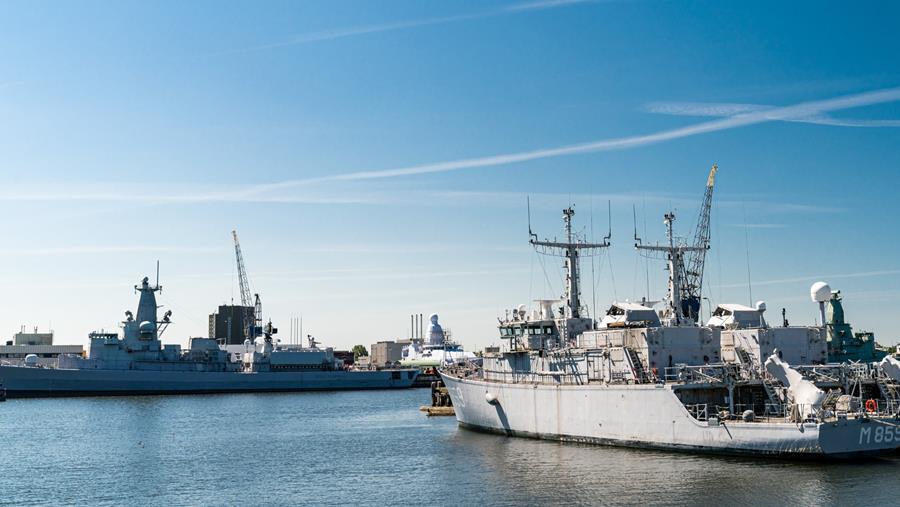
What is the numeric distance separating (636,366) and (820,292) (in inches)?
466

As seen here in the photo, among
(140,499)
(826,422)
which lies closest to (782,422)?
(826,422)

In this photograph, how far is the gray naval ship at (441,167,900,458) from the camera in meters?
33.0

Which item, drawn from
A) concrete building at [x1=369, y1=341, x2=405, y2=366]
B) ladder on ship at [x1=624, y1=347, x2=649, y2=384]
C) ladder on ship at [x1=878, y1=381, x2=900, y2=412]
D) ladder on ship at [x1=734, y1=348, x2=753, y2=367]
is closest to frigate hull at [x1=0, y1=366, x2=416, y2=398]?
concrete building at [x1=369, y1=341, x2=405, y2=366]

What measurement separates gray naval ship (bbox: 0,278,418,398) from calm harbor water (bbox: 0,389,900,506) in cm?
4328

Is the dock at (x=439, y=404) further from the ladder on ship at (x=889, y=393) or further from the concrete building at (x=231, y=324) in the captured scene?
the concrete building at (x=231, y=324)

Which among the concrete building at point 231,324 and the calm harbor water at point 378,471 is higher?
the concrete building at point 231,324

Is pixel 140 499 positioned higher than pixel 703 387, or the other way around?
pixel 703 387

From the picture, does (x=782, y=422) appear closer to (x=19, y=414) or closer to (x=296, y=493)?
(x=296, y=493)

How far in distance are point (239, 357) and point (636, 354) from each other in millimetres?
108963

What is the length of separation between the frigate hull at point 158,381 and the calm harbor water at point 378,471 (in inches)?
1690

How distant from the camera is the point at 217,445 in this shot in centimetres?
4694

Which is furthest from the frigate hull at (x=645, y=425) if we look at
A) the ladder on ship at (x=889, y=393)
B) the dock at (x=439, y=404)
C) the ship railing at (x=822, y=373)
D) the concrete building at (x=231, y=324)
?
the concrete building at (x=231, y=324)

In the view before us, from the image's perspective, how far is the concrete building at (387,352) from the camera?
7584 inches

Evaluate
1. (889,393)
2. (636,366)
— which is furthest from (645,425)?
(889,393)
